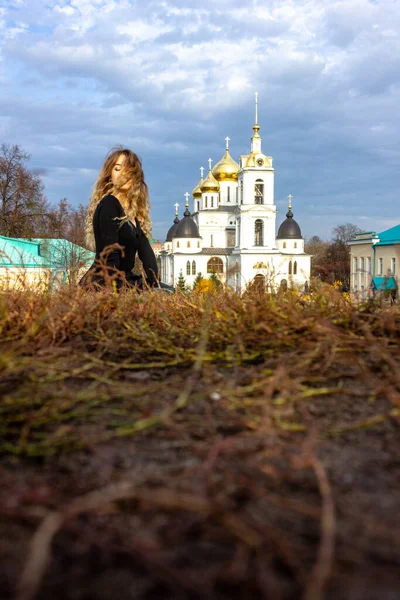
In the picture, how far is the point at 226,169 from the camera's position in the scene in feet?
204

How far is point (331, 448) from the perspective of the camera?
1156mm

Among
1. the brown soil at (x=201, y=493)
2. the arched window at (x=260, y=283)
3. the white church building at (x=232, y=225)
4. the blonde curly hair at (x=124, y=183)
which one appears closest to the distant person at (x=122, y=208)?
the blonde curly hair at (x=124, y=183)

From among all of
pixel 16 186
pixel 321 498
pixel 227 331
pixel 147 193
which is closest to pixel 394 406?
pixel 321 498

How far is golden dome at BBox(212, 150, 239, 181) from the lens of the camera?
204 feet

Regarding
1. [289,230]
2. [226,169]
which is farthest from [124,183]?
[226,169]

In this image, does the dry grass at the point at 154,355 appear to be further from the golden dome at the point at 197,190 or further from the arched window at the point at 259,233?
the golden dome at the point at 197,190

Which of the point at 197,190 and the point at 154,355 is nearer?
the point at 154,355

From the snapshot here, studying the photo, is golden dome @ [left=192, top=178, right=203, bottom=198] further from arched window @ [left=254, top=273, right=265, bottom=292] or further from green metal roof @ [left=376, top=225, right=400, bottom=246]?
arched window @ [left=254, top=273, right=265, bottom=292]

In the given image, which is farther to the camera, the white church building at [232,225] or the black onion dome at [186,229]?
the black onion dome at [186,229]

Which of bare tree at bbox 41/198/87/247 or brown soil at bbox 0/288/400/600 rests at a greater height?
bare tree at bbox 41/198/87/247

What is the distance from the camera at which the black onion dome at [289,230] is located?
57.7 m

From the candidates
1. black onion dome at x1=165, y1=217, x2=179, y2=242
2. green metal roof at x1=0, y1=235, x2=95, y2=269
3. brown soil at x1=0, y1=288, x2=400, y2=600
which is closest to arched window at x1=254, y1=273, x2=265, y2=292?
green metal roof at x1=0, y1=235, x2=95, y2=269

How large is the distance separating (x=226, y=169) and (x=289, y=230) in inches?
383

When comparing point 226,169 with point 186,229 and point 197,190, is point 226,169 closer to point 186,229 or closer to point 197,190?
point 197,190
